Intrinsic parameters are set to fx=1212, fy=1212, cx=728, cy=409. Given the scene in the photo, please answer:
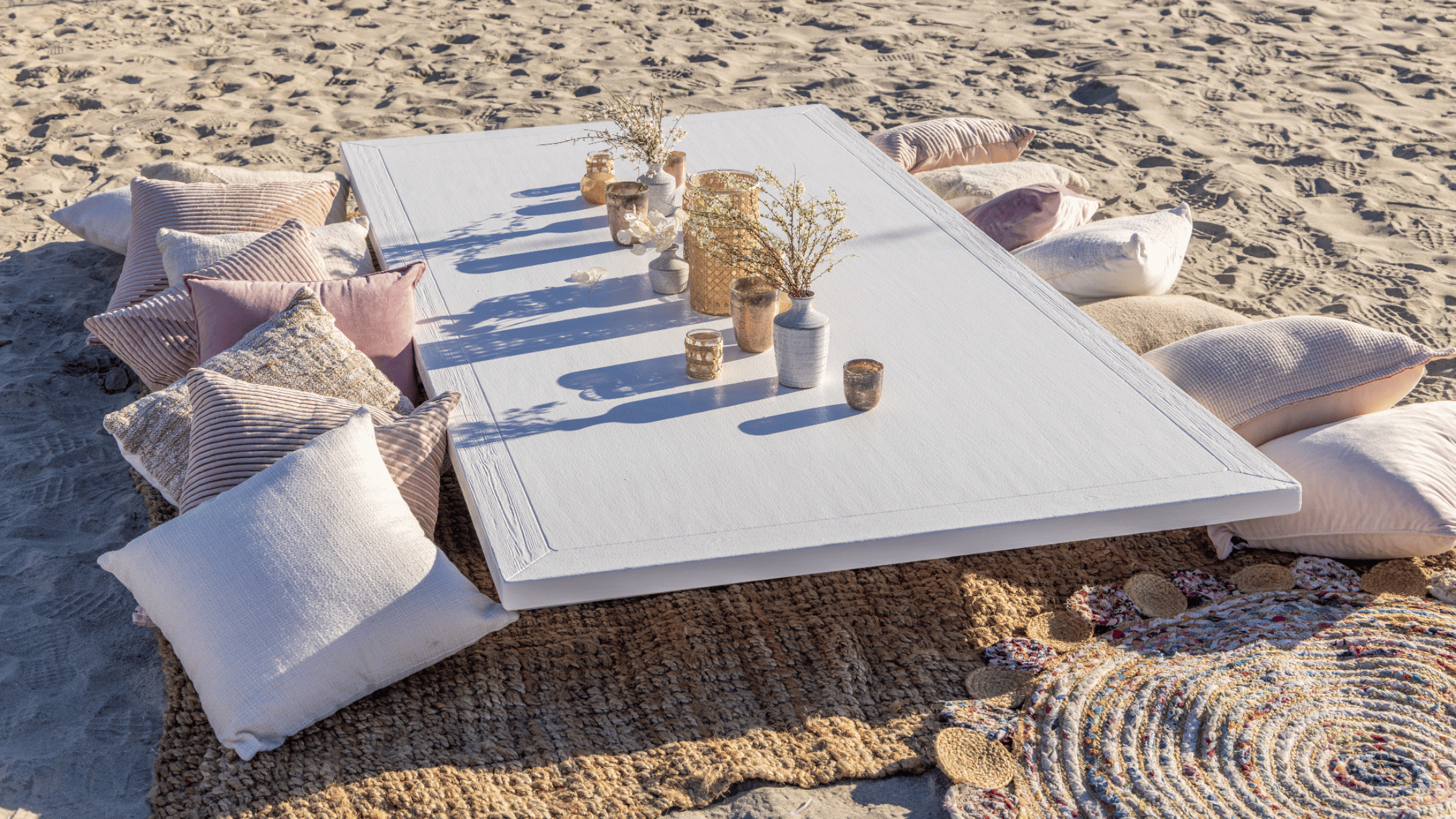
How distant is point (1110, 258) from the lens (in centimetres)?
321

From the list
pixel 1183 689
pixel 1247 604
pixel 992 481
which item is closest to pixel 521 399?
pixel 992 481

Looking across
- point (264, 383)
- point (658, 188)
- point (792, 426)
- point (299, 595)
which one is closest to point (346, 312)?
point (264, 383)

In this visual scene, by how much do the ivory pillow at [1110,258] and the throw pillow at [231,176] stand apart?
209cm

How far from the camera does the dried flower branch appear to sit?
95.3 inches

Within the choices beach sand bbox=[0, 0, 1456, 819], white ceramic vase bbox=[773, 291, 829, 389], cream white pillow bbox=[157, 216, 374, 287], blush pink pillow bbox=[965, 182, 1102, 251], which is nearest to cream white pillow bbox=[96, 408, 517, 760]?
beach sand bbox=[0, 0, 1456, 819]

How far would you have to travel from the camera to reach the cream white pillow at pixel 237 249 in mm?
3090

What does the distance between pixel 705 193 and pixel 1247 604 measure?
1.44 m

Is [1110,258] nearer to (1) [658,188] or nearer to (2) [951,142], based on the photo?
(2) [951,142]

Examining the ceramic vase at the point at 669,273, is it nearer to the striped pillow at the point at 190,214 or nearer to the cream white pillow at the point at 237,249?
the cream white pillow at the point at 237,249

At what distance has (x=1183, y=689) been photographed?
2254 mm

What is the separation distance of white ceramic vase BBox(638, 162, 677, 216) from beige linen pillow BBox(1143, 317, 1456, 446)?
1341 millimetres

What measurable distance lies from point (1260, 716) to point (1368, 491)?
24.1 inches

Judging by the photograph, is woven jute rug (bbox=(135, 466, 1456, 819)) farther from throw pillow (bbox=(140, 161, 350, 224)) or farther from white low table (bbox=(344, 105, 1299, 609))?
throw pillow (bbox=(140, 161, 350, 224))

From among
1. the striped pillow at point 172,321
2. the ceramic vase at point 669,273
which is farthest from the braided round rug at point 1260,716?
the striped pillow at point 172,321
